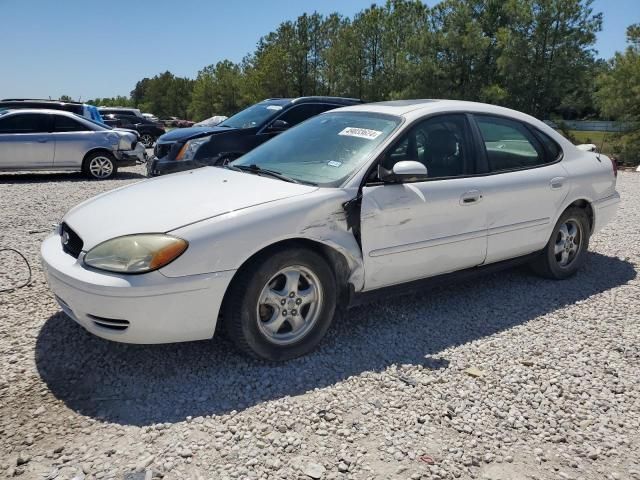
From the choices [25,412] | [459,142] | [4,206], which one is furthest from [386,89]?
[25,412]

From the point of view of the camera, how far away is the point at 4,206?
814 centimetres

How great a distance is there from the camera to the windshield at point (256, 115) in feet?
28.8

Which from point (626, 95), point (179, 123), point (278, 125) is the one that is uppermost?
point (626, 95)

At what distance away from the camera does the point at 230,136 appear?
8.31 meters

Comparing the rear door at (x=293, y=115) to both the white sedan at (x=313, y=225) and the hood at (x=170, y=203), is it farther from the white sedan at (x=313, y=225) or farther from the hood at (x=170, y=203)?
the hood at (x=170, y=203)

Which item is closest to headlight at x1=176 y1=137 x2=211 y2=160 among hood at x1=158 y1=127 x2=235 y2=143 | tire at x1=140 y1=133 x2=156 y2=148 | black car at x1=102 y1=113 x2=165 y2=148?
hood at x1=158 y1=127 x2=235 y2=143

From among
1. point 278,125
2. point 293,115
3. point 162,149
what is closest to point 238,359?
point 278,125

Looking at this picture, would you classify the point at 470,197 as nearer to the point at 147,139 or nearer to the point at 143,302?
the point at 143,302

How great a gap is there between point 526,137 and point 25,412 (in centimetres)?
422

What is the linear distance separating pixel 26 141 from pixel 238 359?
984 centimetres

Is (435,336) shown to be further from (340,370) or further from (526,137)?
(526,137)

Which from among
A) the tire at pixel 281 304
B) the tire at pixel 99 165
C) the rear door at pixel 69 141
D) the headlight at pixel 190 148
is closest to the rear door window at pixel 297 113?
the headlight at pixel 190 148

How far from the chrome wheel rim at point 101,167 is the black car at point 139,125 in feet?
39.2

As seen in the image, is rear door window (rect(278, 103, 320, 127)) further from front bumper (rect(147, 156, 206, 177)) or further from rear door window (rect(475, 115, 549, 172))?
Answer: rear door window (rect(475, 115, 549, 172))
